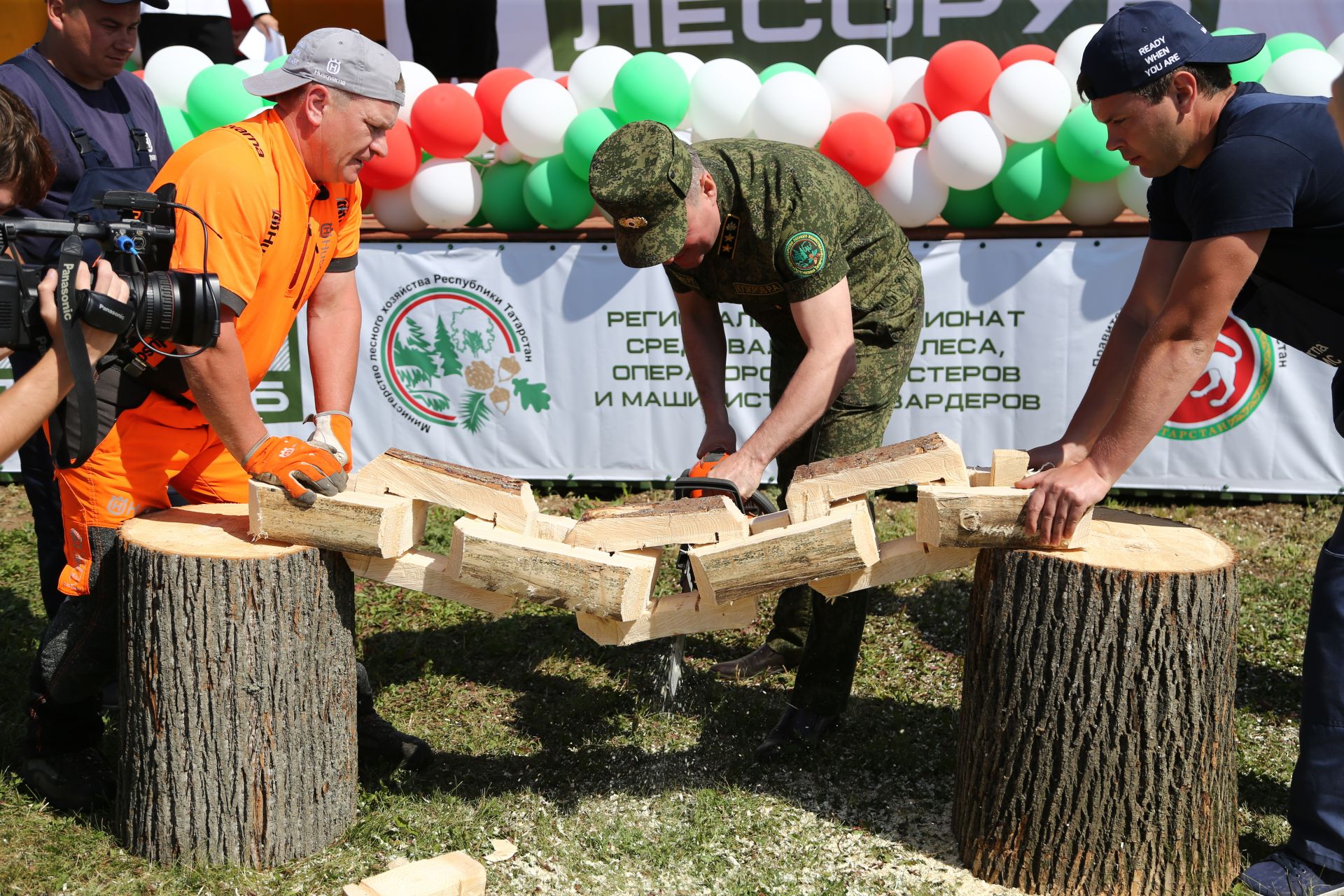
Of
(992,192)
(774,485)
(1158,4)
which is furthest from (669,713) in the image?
(992,192)

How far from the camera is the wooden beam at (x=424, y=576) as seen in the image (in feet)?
8.92

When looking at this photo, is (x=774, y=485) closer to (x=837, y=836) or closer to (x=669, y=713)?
(x=669, y=713)

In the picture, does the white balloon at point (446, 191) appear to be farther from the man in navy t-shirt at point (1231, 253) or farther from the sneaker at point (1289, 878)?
the sneaker at point (1289, 878)

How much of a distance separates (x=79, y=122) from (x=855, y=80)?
3.16 metres

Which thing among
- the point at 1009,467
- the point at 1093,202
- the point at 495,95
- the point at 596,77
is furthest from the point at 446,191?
the point at 1009,467

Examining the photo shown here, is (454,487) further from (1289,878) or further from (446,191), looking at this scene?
(446,191)

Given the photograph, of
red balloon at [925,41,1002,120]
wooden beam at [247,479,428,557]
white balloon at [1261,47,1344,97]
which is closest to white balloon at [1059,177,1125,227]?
red balloon at [925,41,1002,120]

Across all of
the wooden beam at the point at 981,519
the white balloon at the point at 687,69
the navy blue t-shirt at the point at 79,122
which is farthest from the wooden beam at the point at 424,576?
the white balloon at the point at 687,69

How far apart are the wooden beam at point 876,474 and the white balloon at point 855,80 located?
2835 mm

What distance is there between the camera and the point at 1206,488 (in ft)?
16.9

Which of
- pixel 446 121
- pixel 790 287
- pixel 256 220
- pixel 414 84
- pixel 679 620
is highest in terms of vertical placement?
pixel 414 84

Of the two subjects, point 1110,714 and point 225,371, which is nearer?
point 1110,714

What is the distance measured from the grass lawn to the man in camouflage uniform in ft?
0.96

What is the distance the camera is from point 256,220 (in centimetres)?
261
